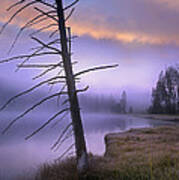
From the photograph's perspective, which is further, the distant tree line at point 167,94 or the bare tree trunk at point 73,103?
the distant tree line at point 167,94

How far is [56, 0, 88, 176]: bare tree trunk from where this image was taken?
3.38 m

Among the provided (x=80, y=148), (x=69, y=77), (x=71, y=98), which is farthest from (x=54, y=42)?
(x=80, y=148)

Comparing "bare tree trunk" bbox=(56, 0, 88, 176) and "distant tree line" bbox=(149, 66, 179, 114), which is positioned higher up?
"bare tree trunk" bbox=(56, 0, 88, 176)

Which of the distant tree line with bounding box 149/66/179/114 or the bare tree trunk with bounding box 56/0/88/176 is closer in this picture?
the bare tree trunk with bounding box 56/0/88/176

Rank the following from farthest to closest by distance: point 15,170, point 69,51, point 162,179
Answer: point 15,170, point 69,51, point 162,179

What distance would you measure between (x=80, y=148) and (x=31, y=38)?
6.58 ft

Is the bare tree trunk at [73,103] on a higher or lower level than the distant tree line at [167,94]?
higher

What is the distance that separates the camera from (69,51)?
3.51 m

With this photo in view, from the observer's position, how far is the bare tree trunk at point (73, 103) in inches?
133

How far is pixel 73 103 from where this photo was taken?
3.41 metres

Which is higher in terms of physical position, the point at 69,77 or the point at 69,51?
the point at 69,51

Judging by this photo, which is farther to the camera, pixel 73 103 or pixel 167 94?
pixel 167 94

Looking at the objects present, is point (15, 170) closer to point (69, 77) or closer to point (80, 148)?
point (80, 148)

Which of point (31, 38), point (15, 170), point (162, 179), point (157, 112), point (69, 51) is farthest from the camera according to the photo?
point (157, 112)
